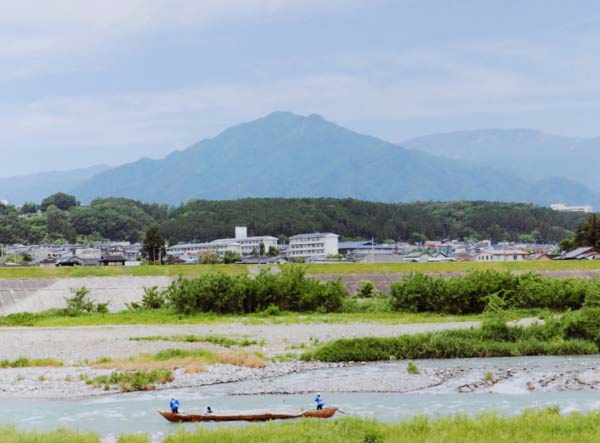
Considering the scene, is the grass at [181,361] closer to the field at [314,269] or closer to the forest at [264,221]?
the field at [314,269]

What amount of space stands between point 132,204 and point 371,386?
154858 mm

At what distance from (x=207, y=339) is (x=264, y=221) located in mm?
126954

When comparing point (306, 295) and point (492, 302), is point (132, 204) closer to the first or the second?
point (306, 295)

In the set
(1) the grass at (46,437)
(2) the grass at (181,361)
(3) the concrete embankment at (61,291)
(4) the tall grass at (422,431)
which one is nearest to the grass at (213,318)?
(3) the concrete embankment at (61,291)

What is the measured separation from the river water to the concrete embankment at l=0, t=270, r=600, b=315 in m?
25.4

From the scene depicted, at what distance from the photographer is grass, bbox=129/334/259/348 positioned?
97.7ft

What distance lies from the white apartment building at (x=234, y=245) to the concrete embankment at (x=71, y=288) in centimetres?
7499

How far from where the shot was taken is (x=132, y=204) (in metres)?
172

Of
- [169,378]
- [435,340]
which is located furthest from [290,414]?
[435,340]

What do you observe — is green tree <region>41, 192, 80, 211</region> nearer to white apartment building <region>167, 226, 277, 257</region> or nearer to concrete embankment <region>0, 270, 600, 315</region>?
white apartment building <region>167, 226, 277, 257</region>

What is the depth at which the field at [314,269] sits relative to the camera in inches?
2060

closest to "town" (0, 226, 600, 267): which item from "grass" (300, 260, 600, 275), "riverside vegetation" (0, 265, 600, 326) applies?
"grass" (300, 260, 600, 275)

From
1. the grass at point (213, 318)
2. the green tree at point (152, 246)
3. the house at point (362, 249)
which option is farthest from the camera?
the house at point (362, 249)

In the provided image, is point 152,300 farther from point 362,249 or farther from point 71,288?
point 362,249
